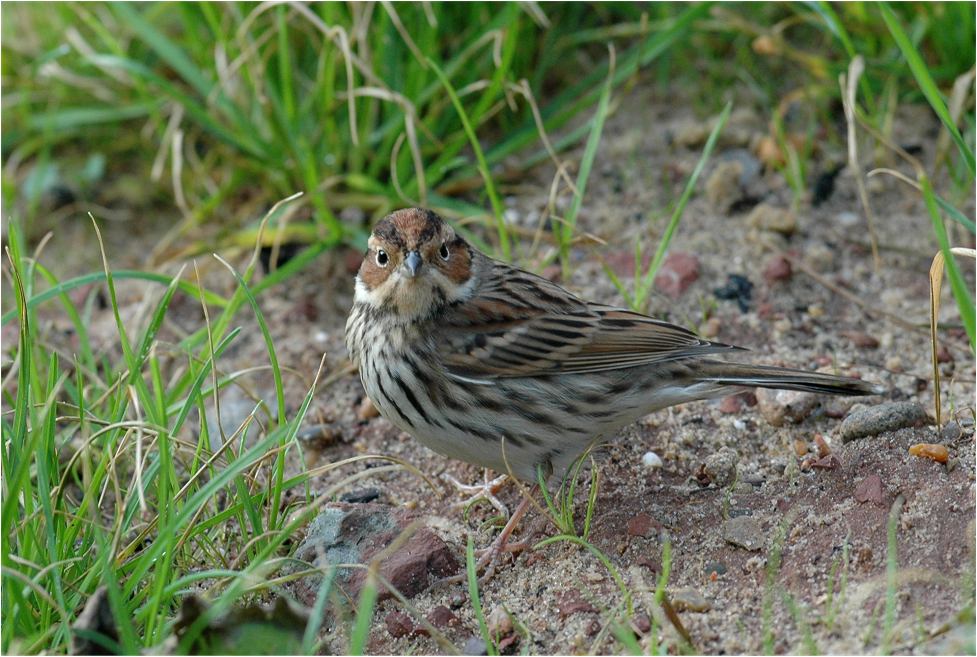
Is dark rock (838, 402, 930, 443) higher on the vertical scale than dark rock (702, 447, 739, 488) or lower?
higher

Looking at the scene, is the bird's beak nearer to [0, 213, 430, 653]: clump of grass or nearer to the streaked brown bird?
the streaked brown bird

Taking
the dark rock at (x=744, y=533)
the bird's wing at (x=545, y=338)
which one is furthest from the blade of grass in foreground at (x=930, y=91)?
the dark rock at (x=744, y=533)

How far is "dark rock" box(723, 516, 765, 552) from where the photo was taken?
3289 mm

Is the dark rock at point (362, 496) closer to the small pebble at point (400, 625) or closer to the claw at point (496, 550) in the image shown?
the claw at point (496, 550)

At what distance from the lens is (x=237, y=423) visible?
4.40m

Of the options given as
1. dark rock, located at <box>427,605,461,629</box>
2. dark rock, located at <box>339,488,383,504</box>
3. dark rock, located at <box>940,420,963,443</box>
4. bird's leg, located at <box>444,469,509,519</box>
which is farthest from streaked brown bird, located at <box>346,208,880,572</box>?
dark rock, located at <box>427,605,461,629</box>

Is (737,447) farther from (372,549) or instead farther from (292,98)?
(292,98)

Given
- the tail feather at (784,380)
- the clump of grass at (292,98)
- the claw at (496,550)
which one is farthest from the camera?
the clump of grass at (292,98)

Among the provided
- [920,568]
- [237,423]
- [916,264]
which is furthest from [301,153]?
[920,568]

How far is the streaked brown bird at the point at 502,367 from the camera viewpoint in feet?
11.8

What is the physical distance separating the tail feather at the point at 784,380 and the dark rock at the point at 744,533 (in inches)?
17.5

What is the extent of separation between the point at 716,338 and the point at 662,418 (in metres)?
0.51

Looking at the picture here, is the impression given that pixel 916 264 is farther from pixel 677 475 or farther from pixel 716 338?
pixel 677 475

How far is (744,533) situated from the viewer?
10.9ft
